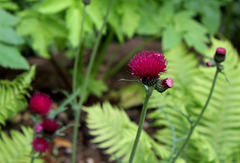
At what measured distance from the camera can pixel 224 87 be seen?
1.83 meters

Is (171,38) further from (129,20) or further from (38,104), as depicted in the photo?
(38,104)

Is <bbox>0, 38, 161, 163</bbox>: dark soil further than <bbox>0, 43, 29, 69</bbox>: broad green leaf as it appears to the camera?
Yes

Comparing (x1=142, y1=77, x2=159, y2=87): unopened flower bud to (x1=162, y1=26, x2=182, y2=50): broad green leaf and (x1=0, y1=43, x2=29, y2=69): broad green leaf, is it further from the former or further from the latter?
(x1=162, y1=26, x2=182, y2=50): broad green leaf

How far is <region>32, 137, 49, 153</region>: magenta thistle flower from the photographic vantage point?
0.95 meters

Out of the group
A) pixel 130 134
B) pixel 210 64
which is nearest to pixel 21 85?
pixel 130 134

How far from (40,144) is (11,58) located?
606mm

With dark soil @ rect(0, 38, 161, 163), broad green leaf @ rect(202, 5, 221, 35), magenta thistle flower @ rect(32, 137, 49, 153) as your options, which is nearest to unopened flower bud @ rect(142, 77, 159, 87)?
magenta thistle flower @ rect(32, 137, 49, 153)

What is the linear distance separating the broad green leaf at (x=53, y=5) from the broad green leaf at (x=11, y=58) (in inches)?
11.6

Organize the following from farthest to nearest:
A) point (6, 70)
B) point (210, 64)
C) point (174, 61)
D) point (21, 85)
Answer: point (6, 70) < point (174, 61) < point (21, 85) < point (210, 64)

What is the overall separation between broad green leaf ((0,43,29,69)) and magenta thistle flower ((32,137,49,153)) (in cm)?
52

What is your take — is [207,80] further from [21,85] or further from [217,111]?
[21,85]

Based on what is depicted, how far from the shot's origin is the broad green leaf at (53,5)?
1.55m

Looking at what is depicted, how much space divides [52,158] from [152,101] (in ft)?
2.63

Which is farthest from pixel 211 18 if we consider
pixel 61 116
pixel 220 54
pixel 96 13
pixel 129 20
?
pixel 61 116
